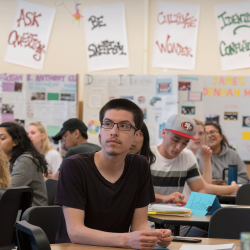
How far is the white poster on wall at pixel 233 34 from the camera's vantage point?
564 centimetres

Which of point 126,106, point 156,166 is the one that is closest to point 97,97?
point 156,166

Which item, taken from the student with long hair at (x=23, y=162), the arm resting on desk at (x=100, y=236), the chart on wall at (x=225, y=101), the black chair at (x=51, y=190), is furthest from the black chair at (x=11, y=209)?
the chart on wall at (x=225, y=101)

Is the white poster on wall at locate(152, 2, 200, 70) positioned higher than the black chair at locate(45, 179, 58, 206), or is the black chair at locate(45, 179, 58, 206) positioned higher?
the white poster on wall at locate(152, 2, 200, 70)

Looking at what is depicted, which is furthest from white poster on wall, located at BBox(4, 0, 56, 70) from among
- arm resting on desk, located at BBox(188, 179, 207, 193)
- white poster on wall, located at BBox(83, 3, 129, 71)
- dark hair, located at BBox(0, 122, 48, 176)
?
arm resting on desk, located at BBox(188, 179, 207, 193)

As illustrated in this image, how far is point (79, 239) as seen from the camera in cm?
140

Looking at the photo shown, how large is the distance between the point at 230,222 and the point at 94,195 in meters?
0.70

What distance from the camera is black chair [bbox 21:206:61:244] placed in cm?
183

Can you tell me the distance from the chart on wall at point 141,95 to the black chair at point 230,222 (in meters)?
3.61

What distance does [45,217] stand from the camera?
192cm

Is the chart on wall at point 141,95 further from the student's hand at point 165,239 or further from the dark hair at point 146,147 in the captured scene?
the student's hand at point 165,239

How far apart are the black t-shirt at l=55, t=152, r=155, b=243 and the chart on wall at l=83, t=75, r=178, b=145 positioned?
371 centimetres

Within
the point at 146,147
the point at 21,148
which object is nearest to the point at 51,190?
the point at 21,148

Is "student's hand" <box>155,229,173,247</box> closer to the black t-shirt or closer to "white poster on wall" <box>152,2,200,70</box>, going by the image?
the black t-shirt

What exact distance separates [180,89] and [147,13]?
1408 mm
